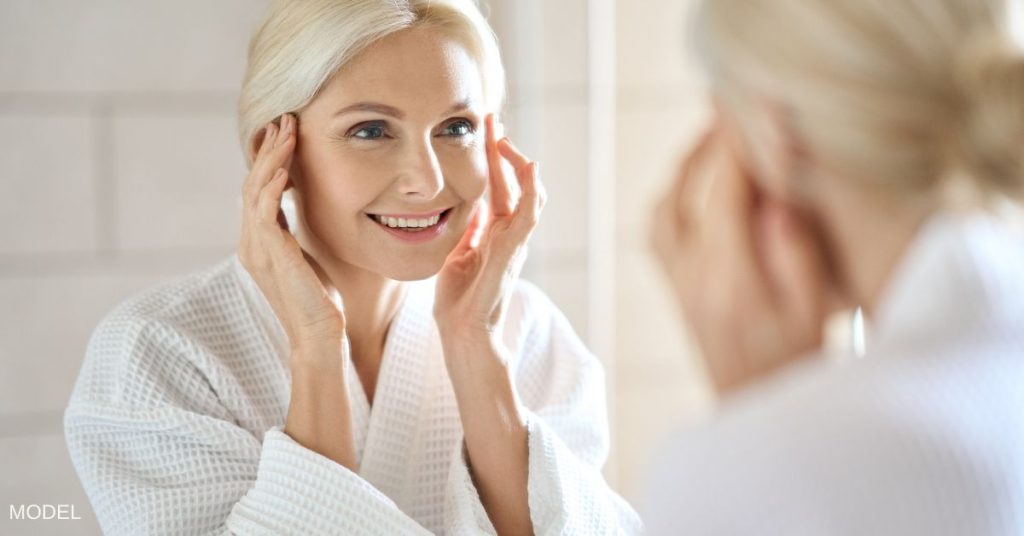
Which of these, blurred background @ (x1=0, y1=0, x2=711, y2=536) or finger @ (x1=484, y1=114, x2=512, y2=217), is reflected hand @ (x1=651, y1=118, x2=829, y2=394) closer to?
finger @ (x1=484, y1=114, x2=512, y2=217)

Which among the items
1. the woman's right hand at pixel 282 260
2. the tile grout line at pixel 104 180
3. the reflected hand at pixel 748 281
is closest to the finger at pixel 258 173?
the woman's right hand at pixel 282 260

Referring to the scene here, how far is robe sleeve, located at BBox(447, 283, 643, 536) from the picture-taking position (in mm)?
1336

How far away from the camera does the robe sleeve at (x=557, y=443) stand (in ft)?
4.38

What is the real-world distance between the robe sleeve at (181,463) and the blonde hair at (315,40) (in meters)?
0.29

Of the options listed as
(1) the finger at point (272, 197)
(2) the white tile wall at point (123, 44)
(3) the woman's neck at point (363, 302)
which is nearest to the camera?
(1) the finger at point (272, 197)

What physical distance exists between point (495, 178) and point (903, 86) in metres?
0.83

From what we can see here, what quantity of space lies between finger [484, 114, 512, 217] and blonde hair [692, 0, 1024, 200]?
740 mm

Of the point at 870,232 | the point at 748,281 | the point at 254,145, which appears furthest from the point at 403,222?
the point at 870,232

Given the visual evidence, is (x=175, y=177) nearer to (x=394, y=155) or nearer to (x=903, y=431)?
(x=394, y=155)

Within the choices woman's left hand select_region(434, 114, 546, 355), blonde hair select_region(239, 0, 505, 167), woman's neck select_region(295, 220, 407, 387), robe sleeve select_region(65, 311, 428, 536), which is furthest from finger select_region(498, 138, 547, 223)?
robe sleeve select_region(65, 311, 428, 536)

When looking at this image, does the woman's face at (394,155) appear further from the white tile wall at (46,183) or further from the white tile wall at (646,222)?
the white tile wall at (646,222)

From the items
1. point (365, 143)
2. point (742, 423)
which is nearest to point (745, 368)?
point (742, 423)

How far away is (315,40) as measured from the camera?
1.35 metres

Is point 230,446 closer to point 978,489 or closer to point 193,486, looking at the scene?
point 193,486
